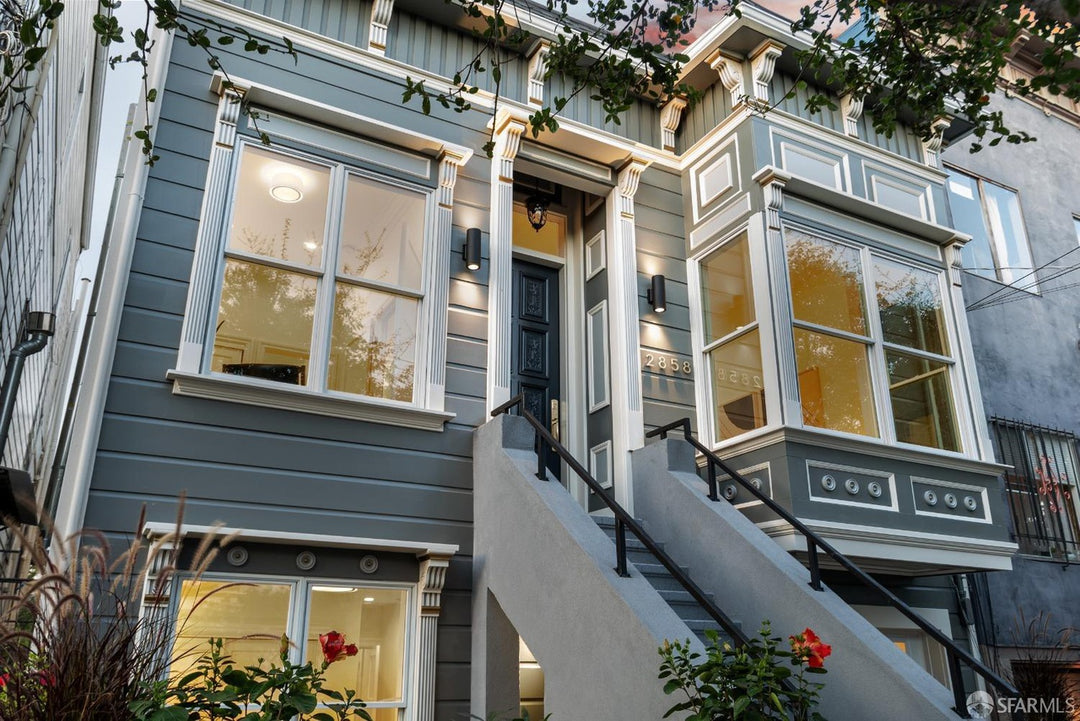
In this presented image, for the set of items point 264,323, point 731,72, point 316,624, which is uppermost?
point 731,72

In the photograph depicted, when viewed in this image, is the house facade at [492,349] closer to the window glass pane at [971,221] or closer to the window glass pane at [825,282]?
the window glass pane at [825,282]

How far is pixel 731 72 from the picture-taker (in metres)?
6.95

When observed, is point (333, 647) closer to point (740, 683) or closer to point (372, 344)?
point (740, 683)

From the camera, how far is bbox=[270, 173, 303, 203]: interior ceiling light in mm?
5691

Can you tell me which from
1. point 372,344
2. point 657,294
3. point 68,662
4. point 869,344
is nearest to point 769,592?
point 869,344

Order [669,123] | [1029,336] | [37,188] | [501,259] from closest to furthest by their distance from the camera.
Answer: [37,188], [501,259], [669,123], [1029,336]

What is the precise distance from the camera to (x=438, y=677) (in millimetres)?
5109

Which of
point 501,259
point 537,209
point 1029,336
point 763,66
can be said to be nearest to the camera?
point 501,259

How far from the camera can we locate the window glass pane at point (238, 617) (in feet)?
15.1

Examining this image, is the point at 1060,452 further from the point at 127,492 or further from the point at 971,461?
the point at 127,492

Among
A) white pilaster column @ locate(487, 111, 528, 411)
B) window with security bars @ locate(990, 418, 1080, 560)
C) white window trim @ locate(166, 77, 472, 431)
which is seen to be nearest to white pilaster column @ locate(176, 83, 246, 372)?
white window trim @ locate(166, 77, 472, 431)

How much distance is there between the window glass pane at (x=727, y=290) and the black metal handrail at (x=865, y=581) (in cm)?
97

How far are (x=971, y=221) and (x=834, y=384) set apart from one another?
4405 mm

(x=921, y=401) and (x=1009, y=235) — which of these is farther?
(x=1009, y=235)
